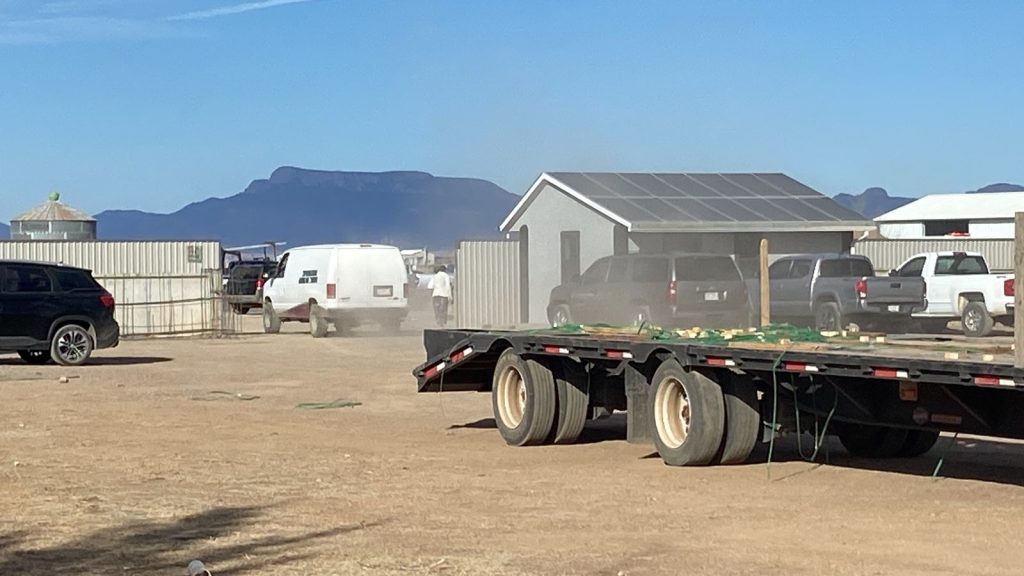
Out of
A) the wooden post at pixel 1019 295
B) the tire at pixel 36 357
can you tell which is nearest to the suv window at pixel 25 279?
→ the tire at pixel 36 357

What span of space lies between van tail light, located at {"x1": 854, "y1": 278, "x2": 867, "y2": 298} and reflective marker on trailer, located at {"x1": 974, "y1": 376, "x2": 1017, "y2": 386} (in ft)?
75.7

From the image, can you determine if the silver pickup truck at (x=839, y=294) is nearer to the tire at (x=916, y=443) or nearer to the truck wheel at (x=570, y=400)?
the truck wheel at (x=570, y=400)

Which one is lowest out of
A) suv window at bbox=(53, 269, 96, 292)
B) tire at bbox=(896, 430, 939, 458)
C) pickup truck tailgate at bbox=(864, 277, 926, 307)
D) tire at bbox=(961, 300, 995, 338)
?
tire at bbox=(896, 430, 939, 458)

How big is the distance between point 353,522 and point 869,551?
138 inches

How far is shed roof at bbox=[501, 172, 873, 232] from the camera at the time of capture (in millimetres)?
39469

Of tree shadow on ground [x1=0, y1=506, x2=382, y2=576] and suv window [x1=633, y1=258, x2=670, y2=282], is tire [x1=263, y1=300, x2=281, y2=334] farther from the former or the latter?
tree shadow on ground [x1=0, y1=506, x2=382, y2=576]

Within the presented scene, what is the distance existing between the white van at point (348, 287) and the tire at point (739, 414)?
81.5 ft

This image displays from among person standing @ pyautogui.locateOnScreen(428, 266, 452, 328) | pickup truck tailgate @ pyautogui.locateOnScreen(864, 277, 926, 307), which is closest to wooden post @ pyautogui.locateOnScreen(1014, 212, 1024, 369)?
pickup truck tailgate @ pyautogui.locateOnScreen(864, 277, 926, 307)

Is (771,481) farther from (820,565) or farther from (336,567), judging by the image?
(336,567)

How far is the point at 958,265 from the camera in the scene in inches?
1467

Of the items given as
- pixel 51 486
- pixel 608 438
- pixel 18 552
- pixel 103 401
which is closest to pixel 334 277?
pixel 103 401

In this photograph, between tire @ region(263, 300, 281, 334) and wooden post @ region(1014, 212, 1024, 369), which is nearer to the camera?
wooden post @ region(1014, 212, 1024, 369)

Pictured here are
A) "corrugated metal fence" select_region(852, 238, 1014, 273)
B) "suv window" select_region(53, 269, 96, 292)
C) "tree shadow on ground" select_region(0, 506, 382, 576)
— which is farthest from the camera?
"corrugated metal fence" select_region(852, 238, 1014, 273)

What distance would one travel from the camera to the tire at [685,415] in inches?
566
